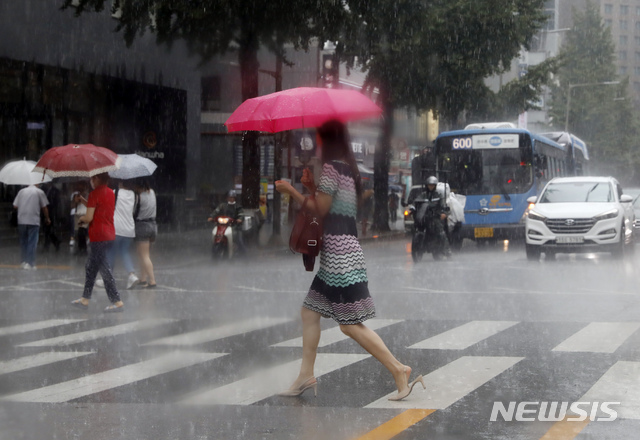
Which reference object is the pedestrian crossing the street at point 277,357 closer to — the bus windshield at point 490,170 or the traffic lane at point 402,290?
the traffic lane at point 402,290

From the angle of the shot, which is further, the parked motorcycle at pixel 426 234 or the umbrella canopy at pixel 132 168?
the parked motorcycle at pixel 426 234

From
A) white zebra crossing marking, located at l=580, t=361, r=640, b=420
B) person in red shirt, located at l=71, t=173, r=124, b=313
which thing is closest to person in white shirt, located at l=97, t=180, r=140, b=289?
person in red shirt, located at l=71, t=173, r=124, b=313

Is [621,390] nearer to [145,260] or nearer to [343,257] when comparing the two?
[343,257]

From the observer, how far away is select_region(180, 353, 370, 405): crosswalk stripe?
6895 mm

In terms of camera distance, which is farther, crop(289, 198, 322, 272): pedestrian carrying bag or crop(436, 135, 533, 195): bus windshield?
crop(436, 135, 533, 195): bus windshield

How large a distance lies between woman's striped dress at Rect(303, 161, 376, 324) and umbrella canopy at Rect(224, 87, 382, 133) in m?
0.49

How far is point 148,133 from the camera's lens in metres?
32.5

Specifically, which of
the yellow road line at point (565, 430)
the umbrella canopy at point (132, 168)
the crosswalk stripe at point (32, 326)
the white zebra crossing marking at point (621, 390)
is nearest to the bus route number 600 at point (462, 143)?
the umbrella canopy at point (132, 168)

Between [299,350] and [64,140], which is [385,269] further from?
[64,140]

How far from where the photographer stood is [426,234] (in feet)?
67.2

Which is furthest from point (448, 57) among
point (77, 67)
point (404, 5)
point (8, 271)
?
point (8, 271)

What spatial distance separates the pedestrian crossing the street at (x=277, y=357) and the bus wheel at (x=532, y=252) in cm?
946

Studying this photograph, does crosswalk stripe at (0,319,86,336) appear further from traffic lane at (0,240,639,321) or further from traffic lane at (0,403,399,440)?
→ traffic lane at (0,403,399,440)

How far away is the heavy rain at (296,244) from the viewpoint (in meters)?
6.74
